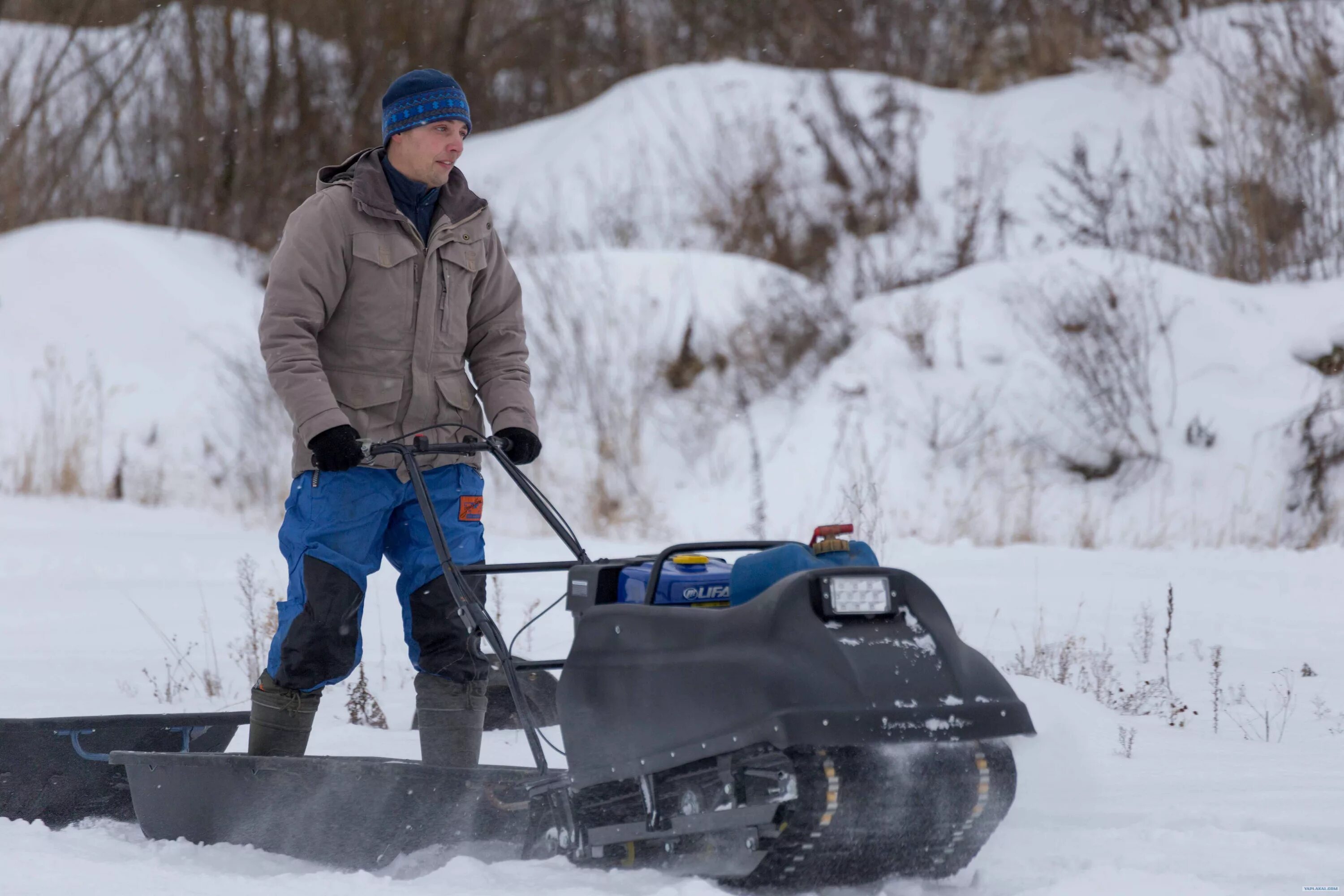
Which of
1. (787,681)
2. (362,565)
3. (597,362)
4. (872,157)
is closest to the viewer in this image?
(787,681)

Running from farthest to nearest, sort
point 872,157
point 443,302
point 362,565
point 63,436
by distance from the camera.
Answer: point 872,157 < point 63,436 < point 443,302 < point 362,565

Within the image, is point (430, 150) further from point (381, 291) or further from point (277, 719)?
point (277, 719)

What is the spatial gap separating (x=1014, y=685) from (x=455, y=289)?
2097 millimetres

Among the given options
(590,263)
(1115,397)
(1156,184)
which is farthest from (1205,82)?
(590,263)

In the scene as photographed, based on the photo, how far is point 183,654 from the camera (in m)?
5.39

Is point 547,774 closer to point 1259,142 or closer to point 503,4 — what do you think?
point 1259,142

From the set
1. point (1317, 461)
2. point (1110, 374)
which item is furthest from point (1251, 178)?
point (1317, 461)

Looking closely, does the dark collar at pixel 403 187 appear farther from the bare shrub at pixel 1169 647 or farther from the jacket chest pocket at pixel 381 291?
the bare shrub at pixel 1169 647

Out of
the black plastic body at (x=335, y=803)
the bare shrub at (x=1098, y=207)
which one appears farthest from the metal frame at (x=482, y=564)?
the bare shrub at (x=1098, y=207)

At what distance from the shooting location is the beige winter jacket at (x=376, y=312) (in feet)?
10.4

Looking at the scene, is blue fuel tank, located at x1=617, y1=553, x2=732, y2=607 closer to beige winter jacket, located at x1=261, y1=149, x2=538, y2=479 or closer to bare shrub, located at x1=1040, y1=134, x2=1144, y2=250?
beige winter jacket, located at x1=261, y1=149, x2=538, y2=479

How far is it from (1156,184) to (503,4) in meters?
10.3

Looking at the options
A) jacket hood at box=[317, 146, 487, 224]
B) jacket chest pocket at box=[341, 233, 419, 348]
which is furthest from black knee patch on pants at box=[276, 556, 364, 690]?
jacket hood at box=[317, 146, 487, 224]

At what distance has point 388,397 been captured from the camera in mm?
3295
